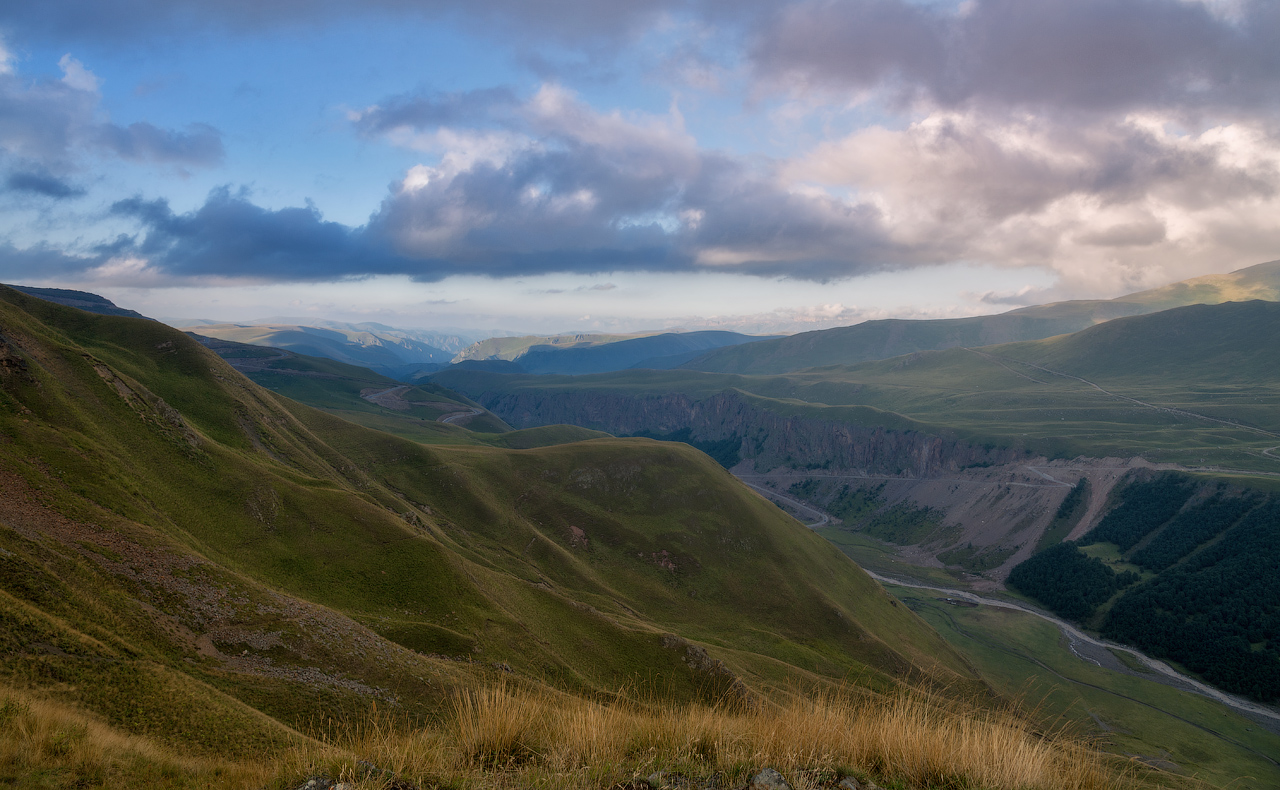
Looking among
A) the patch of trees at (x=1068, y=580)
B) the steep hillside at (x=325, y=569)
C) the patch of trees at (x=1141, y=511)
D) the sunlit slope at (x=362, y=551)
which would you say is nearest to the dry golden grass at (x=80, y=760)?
the steep hillside at (x=325, y=569)

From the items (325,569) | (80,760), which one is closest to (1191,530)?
(325,569)

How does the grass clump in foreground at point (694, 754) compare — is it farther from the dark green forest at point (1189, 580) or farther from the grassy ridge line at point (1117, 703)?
the dark green forest at point (1189, 580)

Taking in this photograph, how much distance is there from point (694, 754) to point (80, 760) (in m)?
11.5

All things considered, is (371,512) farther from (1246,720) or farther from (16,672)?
(1246,720)

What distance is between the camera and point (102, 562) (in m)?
27.3

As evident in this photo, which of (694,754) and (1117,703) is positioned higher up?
(694,754)

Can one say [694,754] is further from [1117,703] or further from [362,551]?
[1117,703]

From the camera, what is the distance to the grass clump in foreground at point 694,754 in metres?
8.19

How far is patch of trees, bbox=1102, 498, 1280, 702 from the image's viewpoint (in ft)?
317

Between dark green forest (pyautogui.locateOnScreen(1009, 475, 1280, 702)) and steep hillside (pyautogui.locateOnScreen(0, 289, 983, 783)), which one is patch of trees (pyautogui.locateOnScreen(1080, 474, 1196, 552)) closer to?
dark green forest (pyautogui.locateOnScreen(1009, 475, 1280, 702))

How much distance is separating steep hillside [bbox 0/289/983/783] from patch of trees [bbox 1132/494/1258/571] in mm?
70984

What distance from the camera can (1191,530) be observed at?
131m

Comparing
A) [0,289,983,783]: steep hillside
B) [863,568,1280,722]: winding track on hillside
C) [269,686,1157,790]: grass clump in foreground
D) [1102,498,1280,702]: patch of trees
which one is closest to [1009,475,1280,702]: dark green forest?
[1102,498,1280,702]: patch of trees

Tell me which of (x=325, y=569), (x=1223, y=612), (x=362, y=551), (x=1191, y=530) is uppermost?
(x=362, y=551)
